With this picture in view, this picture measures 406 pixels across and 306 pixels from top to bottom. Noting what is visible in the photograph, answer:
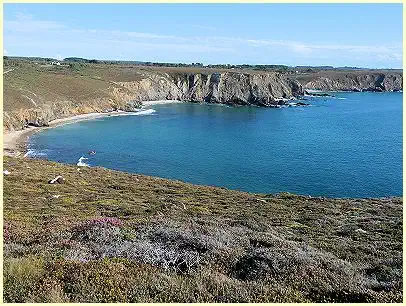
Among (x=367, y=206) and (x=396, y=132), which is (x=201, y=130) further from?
(x=367, y=206)

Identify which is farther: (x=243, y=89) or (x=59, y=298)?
(x=243, y=89)

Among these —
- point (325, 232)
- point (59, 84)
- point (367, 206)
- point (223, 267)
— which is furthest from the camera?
point (59, 84)

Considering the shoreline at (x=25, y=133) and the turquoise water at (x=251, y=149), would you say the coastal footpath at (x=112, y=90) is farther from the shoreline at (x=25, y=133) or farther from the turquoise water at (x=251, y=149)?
the turquoise water at (x=251, y=149)

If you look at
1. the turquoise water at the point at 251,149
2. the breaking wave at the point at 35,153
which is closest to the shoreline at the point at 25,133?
the breaking wave at the point at 35,153

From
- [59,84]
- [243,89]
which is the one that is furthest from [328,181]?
[243,89]

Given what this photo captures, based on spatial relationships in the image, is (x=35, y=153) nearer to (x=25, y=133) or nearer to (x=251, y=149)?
(x=25, y=133)

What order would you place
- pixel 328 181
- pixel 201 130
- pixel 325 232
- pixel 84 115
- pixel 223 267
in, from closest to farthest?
pixel 223 267
pixel 325 232
pixel 328 181
pixel 201 130
pixel 84 115

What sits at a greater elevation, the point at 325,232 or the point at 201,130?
the point at 325,232
